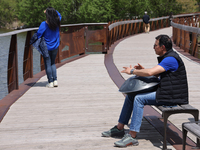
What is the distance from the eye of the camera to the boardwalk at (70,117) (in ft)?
12.7

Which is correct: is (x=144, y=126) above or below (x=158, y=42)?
below

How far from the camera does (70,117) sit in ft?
16.0

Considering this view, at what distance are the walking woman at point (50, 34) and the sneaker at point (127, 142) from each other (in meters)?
3.44

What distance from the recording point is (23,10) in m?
80.2

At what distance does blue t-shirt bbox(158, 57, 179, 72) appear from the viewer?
3.74 m

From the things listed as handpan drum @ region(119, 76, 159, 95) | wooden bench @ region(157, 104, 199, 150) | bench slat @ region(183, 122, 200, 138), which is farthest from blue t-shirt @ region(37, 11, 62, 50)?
bench slat @ region(183, 122, 200, 138)

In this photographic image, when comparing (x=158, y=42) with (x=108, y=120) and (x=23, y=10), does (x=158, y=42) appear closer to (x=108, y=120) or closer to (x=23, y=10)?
(x=108, y=120)

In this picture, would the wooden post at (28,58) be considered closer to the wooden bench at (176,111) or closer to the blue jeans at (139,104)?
the blue jeans at (139,104)

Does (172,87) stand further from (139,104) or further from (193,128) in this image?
(193,128)

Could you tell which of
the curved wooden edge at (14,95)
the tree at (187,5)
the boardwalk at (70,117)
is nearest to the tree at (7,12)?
the tree at (187,5)

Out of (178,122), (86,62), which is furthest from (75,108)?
(86,62)

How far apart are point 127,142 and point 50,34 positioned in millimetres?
3709

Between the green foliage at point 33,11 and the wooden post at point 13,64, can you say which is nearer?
the wooden post at point 13,64

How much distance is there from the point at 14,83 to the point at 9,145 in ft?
10.2
